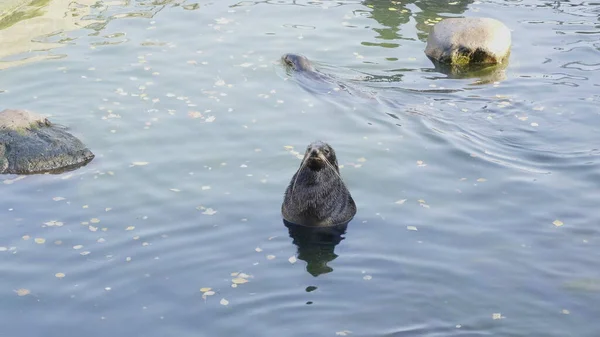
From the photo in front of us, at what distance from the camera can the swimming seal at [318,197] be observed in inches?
474

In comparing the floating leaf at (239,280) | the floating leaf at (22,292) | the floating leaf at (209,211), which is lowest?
the floating leaf at (239,280)

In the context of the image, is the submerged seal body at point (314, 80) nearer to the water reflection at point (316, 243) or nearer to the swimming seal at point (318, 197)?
the swimming seal at point (318, 197)

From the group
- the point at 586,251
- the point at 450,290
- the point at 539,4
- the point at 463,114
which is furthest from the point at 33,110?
the point at 539,4

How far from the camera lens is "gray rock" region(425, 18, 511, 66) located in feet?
57.6

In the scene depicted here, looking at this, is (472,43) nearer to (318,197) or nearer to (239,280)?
(318,197)

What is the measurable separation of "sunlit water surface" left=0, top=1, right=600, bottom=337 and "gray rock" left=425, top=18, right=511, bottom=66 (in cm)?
42

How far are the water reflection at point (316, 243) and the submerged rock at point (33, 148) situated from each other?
12.6ft

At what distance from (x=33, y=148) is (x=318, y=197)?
15.4 feet

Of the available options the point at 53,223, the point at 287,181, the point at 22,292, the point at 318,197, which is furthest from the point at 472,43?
the point at 22,292

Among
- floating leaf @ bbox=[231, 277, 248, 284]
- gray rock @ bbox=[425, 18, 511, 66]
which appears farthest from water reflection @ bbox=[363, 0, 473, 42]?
floating leaf @ bbox=[231, 277, 248, 284]

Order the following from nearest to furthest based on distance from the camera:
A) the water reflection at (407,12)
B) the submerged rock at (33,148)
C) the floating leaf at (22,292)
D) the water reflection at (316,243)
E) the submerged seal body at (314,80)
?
the floating leaf at (22,292) < the water reflection at (316,243) < the submerged rock at (33,148) < the submerged seal body at (314,80) < the water reflection at (407,12)

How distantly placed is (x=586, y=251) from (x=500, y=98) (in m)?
5.24

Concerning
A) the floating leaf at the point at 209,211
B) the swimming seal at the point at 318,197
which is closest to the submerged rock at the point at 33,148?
the floating leaf at the point at 209,211

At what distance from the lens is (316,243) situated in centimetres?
1178
